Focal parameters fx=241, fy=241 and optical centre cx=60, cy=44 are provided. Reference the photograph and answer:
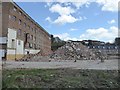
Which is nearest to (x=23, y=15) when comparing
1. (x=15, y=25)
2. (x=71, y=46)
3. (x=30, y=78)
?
(x=15, y=25)

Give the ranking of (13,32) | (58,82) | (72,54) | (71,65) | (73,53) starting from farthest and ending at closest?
(13,32) < (73,53) < (72,54) < (71,65) < (58,82)

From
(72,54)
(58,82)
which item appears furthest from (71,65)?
(72,54)

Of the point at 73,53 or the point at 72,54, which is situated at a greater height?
the point at 73,53

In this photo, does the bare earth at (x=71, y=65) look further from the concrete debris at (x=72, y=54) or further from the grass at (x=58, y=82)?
the concrete debris at (x=72, y=54)

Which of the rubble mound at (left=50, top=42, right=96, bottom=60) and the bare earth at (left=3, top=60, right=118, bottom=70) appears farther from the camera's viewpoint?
the rubble mound at (left=50, top=42, right=96, bottom=60)

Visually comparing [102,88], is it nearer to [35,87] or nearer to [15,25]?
[35,87]

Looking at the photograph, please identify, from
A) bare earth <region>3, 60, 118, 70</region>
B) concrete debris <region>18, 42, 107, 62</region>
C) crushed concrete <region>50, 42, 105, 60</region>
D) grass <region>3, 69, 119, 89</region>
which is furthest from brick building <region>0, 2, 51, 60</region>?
grass <region>3, 69, 119, 89</region>

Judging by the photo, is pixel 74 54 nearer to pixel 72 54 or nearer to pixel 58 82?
pixel 72 54

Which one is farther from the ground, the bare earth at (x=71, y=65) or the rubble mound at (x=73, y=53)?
the rubble mound at (x=73, y=53)

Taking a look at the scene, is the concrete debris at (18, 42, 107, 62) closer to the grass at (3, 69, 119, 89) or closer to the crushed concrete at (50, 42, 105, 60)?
the crushed concrete at (50, 42, 105, 60)

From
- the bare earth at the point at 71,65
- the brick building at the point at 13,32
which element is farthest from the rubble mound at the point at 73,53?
the bare earth at the point at 71,65

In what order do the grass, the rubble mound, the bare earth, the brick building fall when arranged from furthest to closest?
1. the brick building
2. the rubble mound
3. the bare earth
4. the grass

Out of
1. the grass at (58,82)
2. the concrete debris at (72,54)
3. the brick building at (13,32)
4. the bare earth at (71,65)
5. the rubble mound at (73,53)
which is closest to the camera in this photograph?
the grass at (58,82)

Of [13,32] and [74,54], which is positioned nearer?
[74,54]
